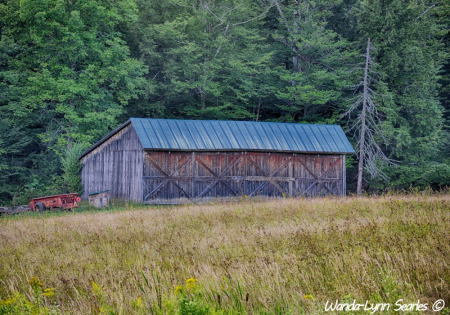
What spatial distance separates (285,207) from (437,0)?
30.6 meters

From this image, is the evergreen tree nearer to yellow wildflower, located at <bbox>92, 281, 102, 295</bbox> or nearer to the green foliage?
the green foliage

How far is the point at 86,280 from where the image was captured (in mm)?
6668

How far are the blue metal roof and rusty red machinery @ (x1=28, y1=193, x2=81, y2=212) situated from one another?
4142 mm

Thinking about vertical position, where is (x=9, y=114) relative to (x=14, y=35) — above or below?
below

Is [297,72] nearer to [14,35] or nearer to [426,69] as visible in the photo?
[426,69]

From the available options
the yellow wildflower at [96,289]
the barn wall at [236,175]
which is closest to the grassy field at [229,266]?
the yellow wildflower at [96,289]

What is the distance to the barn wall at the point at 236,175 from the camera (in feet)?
78.6

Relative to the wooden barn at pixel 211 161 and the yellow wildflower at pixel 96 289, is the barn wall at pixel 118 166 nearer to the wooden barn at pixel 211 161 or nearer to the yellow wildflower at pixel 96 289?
the wooden barn at pixel 211 161

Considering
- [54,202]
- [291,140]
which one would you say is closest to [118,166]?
[54,202]

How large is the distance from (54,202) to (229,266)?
56.6 ft

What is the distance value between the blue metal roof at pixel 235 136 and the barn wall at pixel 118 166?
106cm

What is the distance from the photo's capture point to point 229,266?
6520 mm

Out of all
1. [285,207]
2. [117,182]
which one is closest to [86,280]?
[285,207]

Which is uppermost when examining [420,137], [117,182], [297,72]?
[297,72]
